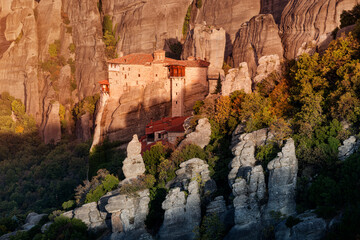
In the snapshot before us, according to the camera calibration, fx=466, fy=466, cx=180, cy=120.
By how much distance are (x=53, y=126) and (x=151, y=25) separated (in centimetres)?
1741

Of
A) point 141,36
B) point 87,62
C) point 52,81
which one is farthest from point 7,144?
point 141,36

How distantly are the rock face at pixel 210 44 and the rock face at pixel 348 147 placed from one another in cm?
2130

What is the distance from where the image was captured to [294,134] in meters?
26.2

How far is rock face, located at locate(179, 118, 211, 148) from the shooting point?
31.1 m

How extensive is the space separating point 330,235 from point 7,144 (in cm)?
4872

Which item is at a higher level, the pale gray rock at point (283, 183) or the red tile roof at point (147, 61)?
the red tile roof at point (147, 61)

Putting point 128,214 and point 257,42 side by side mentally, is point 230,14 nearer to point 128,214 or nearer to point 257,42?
point 257,42

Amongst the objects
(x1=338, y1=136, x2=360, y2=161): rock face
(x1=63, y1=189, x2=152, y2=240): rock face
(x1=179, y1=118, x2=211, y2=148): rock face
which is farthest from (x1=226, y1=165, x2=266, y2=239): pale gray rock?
(x1=179, y1=118, x2=211, y2=148): rock face

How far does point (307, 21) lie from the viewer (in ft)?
129

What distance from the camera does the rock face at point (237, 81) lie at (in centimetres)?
3372

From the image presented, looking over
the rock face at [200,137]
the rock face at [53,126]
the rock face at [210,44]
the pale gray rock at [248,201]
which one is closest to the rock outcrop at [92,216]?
the rock face at [200,137]

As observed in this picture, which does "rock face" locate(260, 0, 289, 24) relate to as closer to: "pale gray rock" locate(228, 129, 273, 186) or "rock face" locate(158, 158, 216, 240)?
"pale gray rock" locate(228, 129, 273, 186)

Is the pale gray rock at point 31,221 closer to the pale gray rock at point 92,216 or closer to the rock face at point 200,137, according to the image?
the pale gray rock at point 92,216

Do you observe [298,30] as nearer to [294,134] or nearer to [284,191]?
[294,134]
